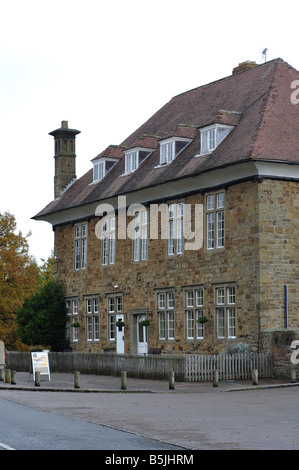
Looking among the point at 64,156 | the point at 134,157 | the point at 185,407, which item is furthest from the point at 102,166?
the point at 185,407

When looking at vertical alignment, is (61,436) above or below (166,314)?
below

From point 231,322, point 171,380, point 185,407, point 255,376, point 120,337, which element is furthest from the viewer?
point 120,337

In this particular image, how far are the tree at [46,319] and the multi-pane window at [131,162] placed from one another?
8222mm

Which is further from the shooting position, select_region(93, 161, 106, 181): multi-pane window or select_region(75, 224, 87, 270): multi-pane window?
select_region(93, 161, 106, 181): multi-pane window

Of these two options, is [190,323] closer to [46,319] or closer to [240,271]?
[240,271]

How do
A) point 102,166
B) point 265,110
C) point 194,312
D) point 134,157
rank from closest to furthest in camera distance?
point 265,110, point 194,312, point 134,157, point 102,166

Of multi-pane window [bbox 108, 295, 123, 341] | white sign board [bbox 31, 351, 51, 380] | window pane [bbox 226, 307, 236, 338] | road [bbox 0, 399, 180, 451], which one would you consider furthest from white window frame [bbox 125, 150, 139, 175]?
road [bbox 0, 399, 180, 451]

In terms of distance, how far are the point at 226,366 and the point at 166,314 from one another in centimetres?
775

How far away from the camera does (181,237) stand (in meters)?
36.8

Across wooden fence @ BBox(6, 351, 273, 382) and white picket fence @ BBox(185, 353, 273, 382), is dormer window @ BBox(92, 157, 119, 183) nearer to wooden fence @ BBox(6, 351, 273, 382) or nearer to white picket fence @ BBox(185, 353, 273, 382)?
wooden fence @ BBox(6, 351, 273, 382)

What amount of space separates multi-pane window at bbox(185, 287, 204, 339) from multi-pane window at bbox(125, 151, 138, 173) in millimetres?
8018

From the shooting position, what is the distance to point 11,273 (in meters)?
64.6

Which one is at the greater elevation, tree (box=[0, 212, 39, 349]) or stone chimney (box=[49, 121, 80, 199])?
→ stone chimney (box=[49, 121, 80, 199])

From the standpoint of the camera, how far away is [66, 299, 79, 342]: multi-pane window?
1773 inches
